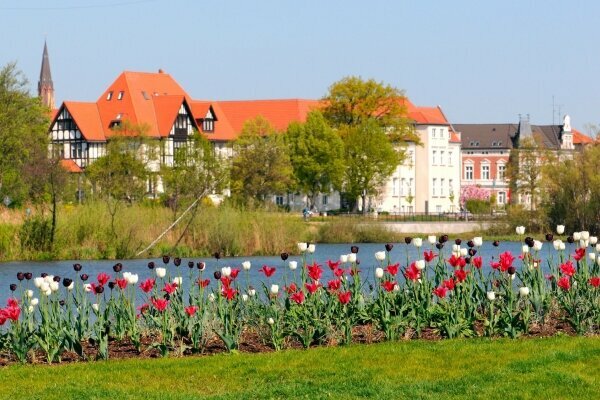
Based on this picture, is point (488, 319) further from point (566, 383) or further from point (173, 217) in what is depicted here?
point (173, 217)

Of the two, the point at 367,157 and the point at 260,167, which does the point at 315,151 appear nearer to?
the point at 367,157

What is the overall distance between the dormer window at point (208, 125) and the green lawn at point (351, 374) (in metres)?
95.6

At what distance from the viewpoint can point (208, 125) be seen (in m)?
111

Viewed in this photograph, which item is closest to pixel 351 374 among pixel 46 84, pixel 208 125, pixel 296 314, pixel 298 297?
pixel 298 297

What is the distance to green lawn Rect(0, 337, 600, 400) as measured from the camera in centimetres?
1313

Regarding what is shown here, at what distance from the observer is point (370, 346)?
15773mm

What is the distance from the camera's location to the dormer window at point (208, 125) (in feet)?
364

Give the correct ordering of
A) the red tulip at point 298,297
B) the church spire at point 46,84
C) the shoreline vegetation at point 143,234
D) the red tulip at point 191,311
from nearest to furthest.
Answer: the red tulip at point 191,311, the red tulip at point 298,297, the shoreline vegetation at point 143,234, the church spire at point 46,84

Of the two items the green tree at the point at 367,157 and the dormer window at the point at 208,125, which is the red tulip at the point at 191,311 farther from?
the dormer window at the point at 208,125

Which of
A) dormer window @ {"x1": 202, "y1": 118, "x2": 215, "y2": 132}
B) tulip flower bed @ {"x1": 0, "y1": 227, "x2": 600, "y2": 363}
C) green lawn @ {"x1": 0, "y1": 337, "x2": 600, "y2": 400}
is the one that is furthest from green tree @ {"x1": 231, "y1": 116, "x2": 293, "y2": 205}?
green lawn @ {"x1": 0, "y1": 337, "x2": 600, "y2": 400}

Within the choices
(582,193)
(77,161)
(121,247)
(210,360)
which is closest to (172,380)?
(210,360)

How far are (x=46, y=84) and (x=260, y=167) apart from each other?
90720 mm

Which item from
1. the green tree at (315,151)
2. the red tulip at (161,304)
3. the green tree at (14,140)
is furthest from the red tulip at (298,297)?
the green tree at (315,151)

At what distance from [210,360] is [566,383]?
3804 mm
